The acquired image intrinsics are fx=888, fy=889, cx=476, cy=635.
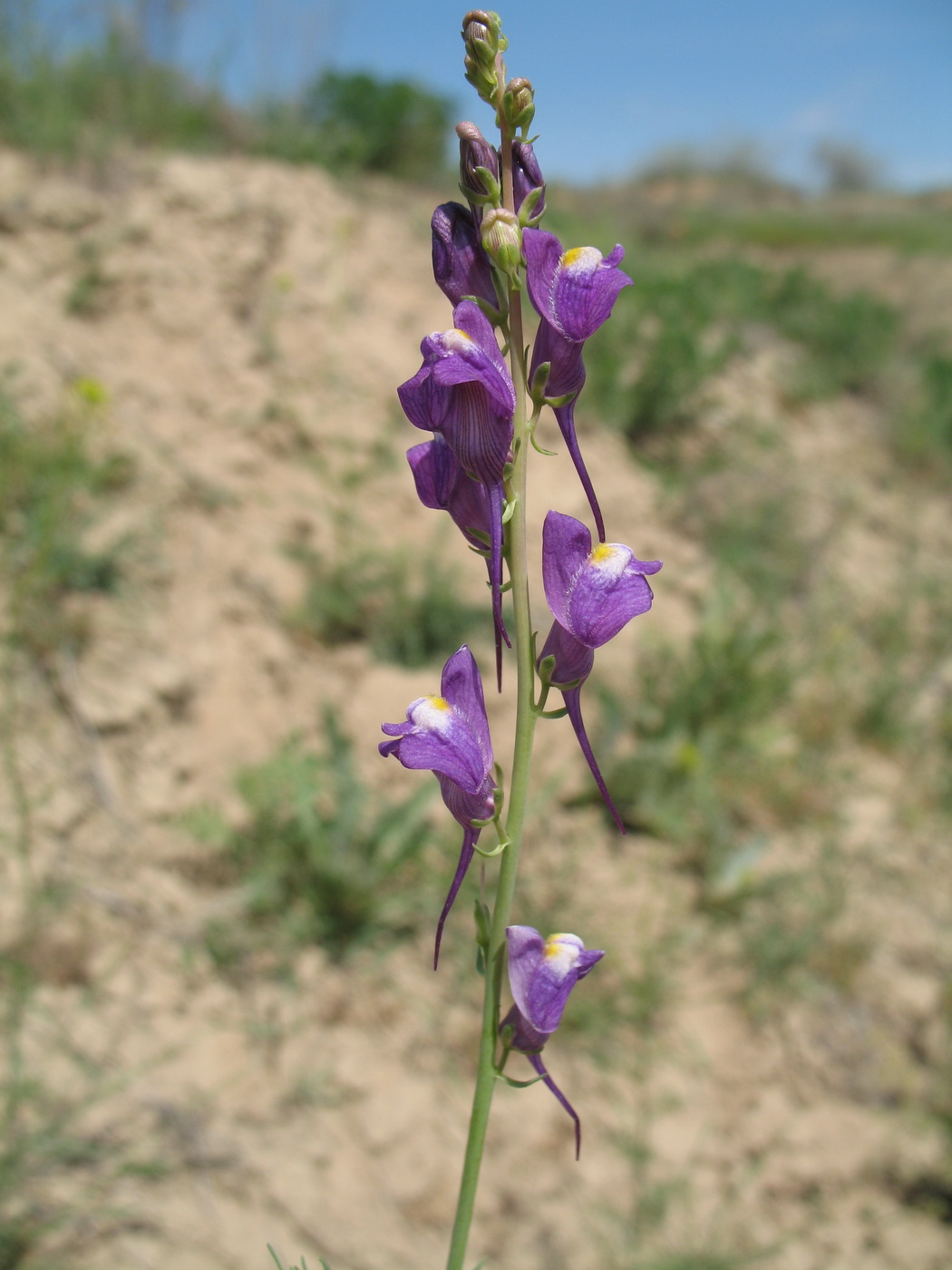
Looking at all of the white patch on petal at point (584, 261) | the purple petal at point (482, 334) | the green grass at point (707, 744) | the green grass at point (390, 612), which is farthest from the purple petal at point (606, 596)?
the green grass at point (390, 612)

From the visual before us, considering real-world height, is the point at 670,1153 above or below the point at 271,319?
below

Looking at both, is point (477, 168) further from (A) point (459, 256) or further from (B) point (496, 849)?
(B) point (496, 849)

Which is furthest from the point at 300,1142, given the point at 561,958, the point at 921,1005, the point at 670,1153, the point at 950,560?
the point at 950,560

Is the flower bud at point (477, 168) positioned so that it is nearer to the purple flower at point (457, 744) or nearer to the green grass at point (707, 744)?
the purple flower at point (457, 744)

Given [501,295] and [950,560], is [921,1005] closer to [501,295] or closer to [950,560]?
Answer: [501,295]

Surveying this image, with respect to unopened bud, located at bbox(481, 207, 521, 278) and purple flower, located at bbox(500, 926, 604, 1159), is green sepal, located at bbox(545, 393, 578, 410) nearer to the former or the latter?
unopened bud, located at bbox(481, 207, 521, 278)

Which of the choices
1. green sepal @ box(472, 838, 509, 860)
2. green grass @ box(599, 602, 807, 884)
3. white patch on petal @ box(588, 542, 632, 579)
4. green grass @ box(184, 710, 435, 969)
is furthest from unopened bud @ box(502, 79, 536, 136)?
green grass @ box(599, 602, 807, 884)

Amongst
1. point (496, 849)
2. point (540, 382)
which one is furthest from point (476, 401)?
point (496, 849)
